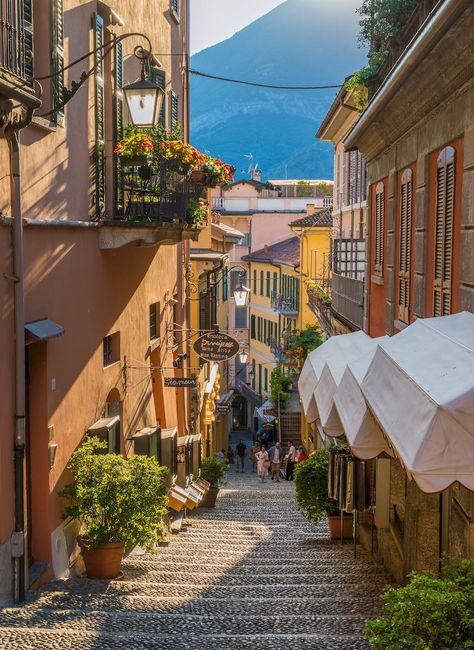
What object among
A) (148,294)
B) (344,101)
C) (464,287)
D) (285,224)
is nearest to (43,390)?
(464,287)

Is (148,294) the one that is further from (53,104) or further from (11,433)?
(11,433)

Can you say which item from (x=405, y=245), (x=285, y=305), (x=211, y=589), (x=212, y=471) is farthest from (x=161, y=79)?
(x=285, y=305)

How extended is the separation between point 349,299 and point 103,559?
10355 millimetres

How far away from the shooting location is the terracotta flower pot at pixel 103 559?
11000 mm

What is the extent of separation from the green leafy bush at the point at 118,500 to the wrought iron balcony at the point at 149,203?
3933 mm

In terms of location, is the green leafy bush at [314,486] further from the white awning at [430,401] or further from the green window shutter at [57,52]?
the white awning at [430,401]

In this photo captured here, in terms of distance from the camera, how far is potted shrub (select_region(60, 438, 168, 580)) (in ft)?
35.7

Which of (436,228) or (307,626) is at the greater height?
(436,228)

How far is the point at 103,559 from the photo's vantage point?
11.1 meters

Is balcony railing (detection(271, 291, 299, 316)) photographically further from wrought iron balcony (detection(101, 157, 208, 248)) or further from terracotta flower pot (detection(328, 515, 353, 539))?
wrought iron balcony (detection(101, 157, 208, 248))

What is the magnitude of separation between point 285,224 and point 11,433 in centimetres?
5607

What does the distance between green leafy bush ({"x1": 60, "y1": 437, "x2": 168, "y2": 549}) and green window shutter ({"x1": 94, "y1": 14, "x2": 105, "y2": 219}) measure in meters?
4.24

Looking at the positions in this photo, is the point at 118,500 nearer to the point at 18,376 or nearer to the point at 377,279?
the point at 18,376

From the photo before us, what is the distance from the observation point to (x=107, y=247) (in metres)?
14.0
